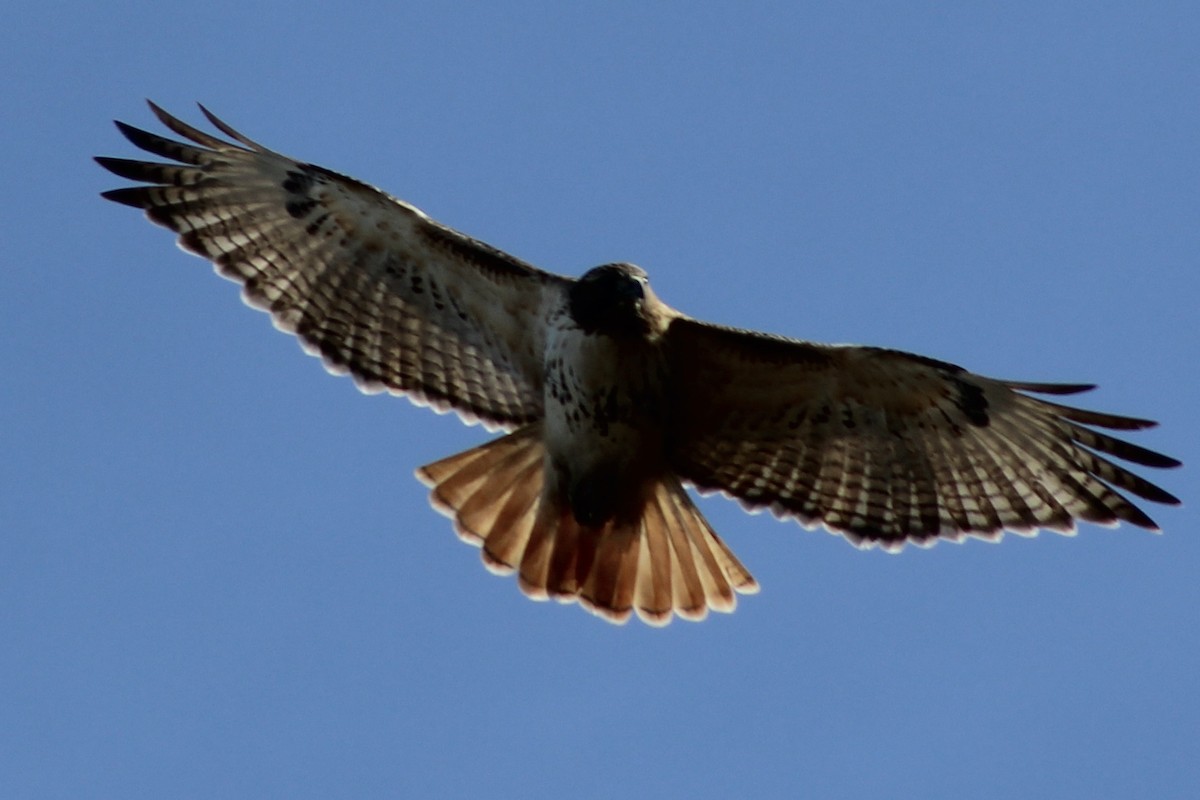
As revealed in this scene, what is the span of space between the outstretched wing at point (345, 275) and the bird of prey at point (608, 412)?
0.01m

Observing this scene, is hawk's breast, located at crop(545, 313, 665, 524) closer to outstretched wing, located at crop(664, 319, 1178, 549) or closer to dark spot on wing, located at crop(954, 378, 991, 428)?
outstretched wing, located at crop(664, 319, 1178, 549)

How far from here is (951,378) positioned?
8523 millimetres

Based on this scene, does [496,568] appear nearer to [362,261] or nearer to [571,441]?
[571,441]

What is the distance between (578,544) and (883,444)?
158 centimetres

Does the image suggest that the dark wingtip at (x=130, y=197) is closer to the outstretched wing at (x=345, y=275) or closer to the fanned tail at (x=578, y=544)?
the outstretched wing at (x=345, y=275)

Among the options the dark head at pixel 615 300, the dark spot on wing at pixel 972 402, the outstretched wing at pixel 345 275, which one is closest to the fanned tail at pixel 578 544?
the outstretched wing at pixel 345 275

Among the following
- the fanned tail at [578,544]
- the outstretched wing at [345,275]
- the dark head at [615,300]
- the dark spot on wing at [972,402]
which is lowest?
the fanned tail at [578,544]

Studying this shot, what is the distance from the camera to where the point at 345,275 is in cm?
912

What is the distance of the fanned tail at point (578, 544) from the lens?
889 cm

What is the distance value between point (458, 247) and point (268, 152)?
3.59 feet

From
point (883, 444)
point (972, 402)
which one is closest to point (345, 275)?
point (883, 444)

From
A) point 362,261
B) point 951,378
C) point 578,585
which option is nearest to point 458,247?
point 362,261

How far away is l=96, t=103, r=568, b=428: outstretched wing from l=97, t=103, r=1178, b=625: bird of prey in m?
0.01

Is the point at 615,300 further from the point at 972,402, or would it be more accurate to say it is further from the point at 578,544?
the point at 972,402
